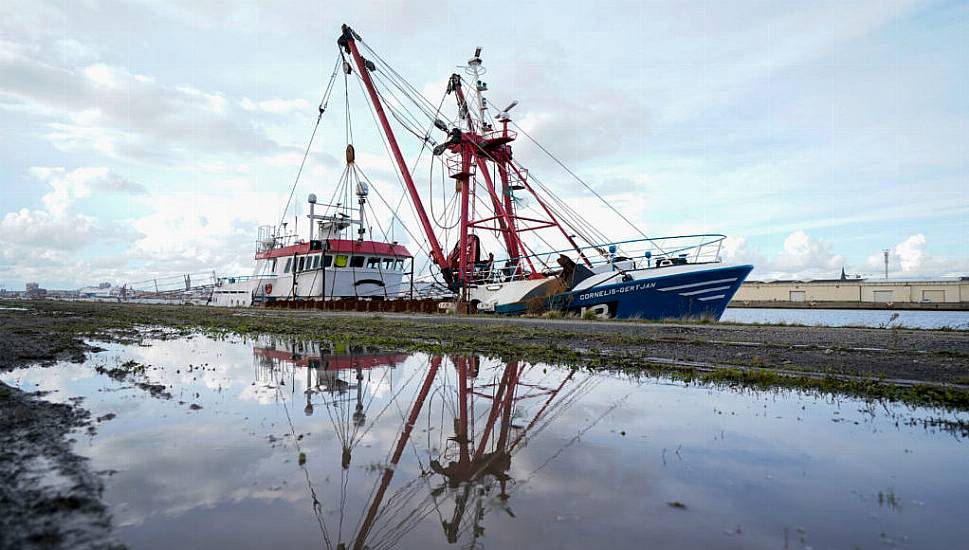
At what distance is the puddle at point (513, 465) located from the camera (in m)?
2.31

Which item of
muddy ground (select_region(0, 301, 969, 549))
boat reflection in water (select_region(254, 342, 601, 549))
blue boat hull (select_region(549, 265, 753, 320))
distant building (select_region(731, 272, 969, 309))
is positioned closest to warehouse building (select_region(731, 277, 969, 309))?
distant building (select_region(731, 272, 969, 309))

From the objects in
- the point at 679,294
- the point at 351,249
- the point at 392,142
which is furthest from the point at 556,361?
the point at 351,249

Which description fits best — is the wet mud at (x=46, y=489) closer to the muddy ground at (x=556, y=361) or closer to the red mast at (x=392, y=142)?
the muddy ground at (x=556, y=361)

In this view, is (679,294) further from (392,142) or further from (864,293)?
(864,293)

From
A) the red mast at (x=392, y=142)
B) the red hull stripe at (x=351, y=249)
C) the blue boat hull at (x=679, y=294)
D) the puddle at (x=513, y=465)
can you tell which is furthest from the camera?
the red hull stripe at (x=351, y=249)

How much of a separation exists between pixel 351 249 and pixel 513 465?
105 feet

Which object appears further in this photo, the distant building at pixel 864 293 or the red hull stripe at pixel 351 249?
the distant building at pixel 864 293

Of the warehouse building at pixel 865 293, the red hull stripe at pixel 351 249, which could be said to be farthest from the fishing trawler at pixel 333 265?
the warehouse building at pixel 865 293

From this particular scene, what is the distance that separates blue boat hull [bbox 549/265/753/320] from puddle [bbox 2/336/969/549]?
14.3m

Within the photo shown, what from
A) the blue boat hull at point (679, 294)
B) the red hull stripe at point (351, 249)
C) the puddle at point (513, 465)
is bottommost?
the puddle at point (513, 465)

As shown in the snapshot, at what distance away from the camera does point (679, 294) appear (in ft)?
63.3

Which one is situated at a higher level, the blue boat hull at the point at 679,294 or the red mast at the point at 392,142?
the red mast at the point at 392,142

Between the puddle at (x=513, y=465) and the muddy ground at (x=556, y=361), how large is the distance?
0.23 m

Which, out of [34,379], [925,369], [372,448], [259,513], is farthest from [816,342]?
[34,379]
